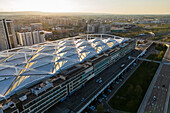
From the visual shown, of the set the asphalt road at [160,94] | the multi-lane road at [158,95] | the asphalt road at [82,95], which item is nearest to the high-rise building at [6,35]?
the asphalt road at [82,95]

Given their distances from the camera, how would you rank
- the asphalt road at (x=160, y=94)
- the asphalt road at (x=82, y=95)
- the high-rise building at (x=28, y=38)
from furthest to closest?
the high-rise building at (x=28, y=38) < the asphalt road at (x=160, y=94) < the asphalt road at (x=82, y=95)

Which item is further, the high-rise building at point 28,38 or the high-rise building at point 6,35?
the high-rise building at point 28,38

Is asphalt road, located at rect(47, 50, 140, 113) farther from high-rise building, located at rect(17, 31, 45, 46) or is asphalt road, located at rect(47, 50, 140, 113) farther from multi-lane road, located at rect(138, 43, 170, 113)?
high-rise building, located at rect(17, 31, 45, 46)

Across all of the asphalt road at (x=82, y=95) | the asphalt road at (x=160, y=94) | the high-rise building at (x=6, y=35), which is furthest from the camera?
the high-rise building at (x=6, y=35)

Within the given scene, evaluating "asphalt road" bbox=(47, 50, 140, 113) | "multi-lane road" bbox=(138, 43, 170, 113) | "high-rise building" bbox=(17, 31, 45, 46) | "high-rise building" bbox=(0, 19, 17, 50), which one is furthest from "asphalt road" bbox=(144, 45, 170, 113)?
"high-rise building" bbox=(17, 31, 45, 46)

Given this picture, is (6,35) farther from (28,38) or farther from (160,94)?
(160,94)

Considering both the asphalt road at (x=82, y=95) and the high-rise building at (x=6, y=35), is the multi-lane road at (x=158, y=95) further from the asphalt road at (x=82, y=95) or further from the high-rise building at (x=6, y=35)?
the high-rise building at (x=6, y=35)

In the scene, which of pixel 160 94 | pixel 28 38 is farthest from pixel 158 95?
pixel 28 38

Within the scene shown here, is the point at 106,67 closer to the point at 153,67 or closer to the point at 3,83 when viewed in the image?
the point at 153,67
